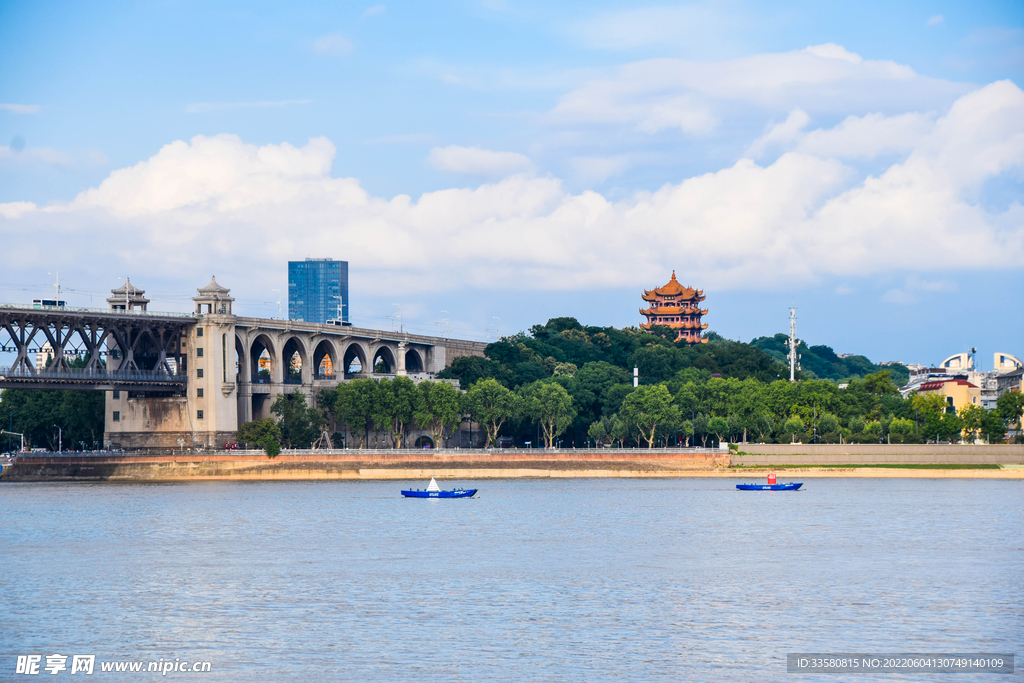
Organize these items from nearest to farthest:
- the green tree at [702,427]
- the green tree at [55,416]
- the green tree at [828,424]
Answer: the green tree at [828,424] → the green tree at [702,427] → the green tree at [55,416]

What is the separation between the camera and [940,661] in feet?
117

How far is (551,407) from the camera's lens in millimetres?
131125

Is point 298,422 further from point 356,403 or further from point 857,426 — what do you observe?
point 857,426

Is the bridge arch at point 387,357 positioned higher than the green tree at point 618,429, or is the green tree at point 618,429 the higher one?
the bridge arch at point 387,357

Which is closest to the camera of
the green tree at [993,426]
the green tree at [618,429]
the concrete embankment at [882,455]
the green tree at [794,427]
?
the concrete embankment at [882,455]

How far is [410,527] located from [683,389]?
66.8 m

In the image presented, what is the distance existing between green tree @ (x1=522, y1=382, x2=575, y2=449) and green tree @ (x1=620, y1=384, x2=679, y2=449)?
6.10 metres

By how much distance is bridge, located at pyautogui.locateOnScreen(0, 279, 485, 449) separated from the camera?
114000mm

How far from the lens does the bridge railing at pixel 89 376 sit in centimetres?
10981

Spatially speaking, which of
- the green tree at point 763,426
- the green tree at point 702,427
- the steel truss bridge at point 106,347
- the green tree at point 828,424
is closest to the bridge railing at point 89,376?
the steel truss bridge at point 106,347

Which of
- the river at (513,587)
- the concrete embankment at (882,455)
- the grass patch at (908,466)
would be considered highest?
the concrete embankment at (882,455)

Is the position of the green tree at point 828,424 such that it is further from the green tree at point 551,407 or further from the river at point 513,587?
the river at point 513,587

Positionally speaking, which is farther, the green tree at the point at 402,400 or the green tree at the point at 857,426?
the green tree at the point at 402,400

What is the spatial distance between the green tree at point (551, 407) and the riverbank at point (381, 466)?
8260 mm
